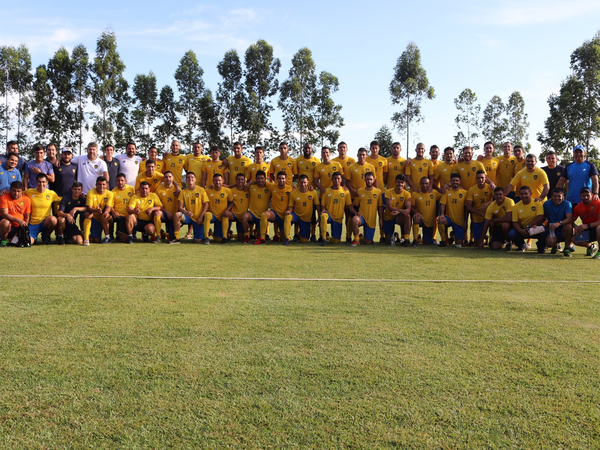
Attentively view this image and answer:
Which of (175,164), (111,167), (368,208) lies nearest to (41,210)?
(111,167)

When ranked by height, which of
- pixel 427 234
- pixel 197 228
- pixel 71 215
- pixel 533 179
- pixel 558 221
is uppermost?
pixel 533 179

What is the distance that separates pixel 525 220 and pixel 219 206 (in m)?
5.88

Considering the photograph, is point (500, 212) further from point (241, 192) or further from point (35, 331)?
point (35, 331)

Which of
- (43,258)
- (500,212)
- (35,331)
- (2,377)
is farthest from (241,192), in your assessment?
(2,377)

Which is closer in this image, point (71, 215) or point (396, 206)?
point (71, 215)

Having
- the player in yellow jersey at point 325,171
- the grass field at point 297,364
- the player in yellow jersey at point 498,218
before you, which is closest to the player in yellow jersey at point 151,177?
the player in yellow jersey at point 325,171

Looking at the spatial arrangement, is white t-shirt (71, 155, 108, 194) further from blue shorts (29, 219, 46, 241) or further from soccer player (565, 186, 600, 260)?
soccer player (565, 186, 600, 260)

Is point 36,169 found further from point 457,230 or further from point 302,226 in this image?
point 457,230

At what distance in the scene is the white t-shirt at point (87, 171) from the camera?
964 cm

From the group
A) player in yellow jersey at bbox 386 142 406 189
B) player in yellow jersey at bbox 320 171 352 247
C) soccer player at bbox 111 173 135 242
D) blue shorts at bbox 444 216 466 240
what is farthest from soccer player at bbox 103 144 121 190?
blue shorts at bbox 444 216 466 240

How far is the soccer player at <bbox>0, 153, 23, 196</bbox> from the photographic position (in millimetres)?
8898

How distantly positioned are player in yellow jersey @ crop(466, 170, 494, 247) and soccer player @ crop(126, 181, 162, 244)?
20.3 ft

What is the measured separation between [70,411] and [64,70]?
1159 inches

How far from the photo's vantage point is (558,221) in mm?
8312
